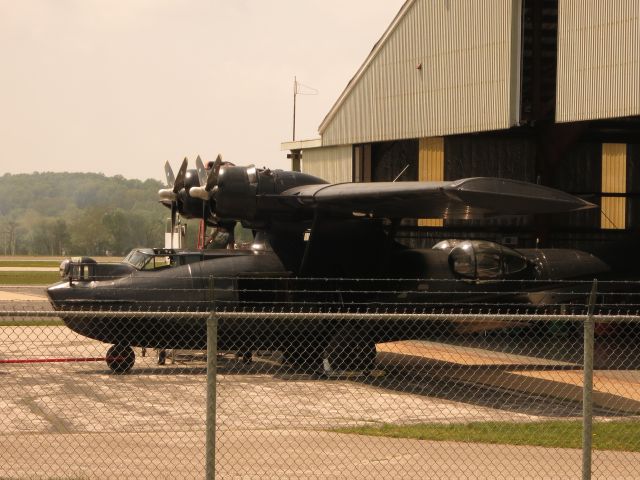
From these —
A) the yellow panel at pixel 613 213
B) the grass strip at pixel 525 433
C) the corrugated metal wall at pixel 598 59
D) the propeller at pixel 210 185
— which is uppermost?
the corrugated metal wall at pixel 598 59

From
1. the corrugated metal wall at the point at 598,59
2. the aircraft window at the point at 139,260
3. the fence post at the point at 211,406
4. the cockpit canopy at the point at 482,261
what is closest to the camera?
the fence post at the point at 211,406

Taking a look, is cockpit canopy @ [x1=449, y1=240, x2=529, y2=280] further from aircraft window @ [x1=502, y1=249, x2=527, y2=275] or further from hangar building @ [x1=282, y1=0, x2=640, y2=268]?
hangar building @ [x1=282, y1=0, x2=640, y2=268]

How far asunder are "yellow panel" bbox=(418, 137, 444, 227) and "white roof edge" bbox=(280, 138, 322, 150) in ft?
18.4

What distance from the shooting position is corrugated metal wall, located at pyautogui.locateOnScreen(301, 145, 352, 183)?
34.0 meters

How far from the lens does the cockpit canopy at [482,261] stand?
2059cm

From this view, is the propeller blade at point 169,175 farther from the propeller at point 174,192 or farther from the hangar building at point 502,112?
the hangar building at point 502,112

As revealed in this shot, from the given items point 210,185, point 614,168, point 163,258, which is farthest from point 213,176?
point 614,168

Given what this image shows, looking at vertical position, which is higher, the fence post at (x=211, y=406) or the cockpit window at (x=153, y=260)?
the cockpit window at (x=153, y=260)

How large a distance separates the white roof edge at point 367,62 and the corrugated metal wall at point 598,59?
699cm

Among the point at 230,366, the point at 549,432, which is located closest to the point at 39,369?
the point at 230,366

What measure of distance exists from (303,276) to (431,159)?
34.4ft

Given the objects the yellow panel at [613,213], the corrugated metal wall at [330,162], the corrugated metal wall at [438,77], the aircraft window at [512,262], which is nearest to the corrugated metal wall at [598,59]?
the corrugated metal wall at [438,77]

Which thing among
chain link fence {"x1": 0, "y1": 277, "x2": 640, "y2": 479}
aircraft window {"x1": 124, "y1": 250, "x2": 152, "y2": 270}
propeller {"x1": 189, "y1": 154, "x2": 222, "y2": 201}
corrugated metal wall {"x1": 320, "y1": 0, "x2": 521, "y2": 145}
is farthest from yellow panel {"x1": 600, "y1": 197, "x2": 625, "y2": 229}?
aircraft window {"x1": 124, "y1": 250, "x2": 152, "y2": 270}

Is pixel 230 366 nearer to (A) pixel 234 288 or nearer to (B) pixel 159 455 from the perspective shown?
(A) pixel 234 288
